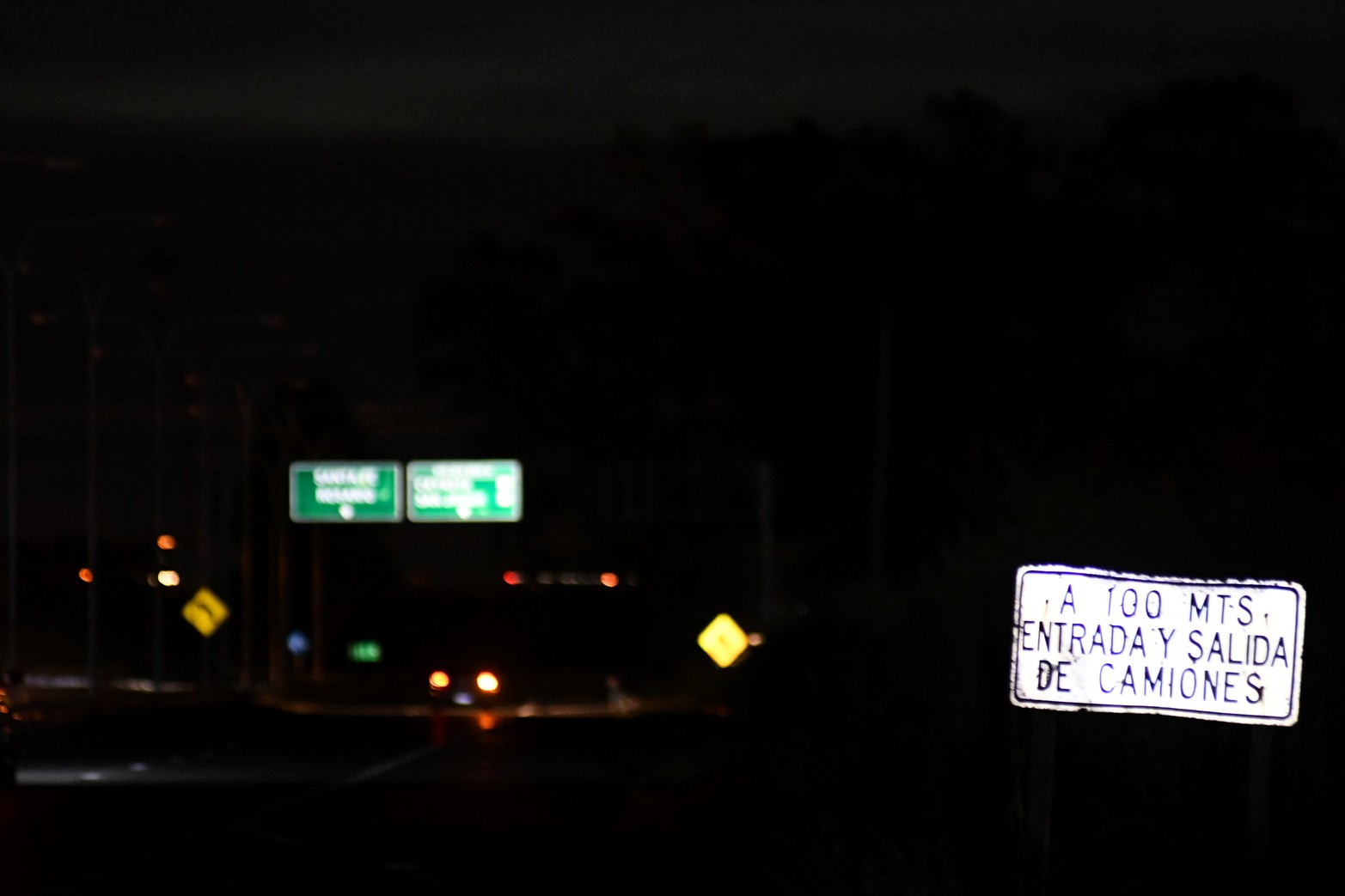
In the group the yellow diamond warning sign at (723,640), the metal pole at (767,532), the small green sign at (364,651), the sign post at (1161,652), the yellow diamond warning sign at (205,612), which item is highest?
the sign post at (1161,652)

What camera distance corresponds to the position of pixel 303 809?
20312 mm

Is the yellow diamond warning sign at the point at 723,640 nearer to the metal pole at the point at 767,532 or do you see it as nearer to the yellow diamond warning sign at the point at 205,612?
the metal pole at the point at 767,532

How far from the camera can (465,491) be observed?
52.6m

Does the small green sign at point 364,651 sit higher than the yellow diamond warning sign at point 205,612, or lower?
lower

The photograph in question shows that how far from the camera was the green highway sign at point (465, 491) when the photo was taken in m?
52.2

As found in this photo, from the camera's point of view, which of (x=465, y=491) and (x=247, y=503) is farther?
(x=247, y=503)

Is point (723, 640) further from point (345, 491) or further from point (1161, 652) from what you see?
point (1161, 652)

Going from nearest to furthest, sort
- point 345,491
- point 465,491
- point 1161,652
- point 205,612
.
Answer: point 1161,652, point 465,491, point 345,491, point 205,612

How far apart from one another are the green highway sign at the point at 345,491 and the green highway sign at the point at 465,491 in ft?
1.51

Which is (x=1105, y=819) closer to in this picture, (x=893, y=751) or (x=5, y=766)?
(x=893, y=751)

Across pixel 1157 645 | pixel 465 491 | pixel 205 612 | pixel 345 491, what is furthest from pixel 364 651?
pixel 1157 645

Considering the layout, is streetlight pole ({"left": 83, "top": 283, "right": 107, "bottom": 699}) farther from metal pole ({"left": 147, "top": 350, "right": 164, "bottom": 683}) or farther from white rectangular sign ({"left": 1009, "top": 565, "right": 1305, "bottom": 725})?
white rectangular sign ({"left": 1009, "top": 565, "right": 1305, "bottom": 725})

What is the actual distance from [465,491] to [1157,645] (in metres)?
44.1

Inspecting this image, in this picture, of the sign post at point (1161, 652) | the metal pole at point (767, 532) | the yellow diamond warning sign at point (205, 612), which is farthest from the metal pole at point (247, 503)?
the sign post at point (1161, 652)
